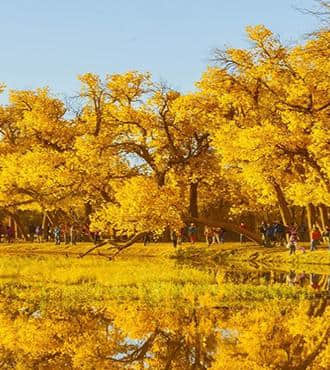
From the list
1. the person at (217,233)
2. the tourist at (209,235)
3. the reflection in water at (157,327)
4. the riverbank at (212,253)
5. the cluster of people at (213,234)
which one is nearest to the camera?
the reflection in water at (157,327)

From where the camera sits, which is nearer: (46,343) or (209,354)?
(209,354)

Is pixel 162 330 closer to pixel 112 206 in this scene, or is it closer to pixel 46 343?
pixel 46 343

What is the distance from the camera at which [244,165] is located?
4475cm

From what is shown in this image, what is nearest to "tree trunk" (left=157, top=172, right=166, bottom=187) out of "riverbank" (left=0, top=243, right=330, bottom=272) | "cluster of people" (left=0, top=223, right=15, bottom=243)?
"riverbank" (left=0, top=243, right=330, bottom=272)

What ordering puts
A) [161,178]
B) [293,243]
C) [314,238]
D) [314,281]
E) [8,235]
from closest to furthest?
[314,281] → [293,243] → [314,238] → [161,178] → [8,235]

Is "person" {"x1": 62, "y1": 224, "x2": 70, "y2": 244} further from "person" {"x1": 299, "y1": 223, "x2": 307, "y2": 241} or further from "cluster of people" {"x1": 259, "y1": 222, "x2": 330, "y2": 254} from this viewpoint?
"person" {"x1": 299, "y1": 223, "x2": 307, "y2": 241}

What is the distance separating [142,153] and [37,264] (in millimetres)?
17132

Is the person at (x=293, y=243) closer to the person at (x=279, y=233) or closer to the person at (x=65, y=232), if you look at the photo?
the person at (x=279, y=233)

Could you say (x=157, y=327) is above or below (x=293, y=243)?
below

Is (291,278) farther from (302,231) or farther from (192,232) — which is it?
(302,231)

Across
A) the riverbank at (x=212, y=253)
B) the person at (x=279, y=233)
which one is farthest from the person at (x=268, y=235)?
the riverbank at (x=212, y=253)

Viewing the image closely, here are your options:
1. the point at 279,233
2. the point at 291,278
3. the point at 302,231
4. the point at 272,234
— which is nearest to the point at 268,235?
the point at 272,234

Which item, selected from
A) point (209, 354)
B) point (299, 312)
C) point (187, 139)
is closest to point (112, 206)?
point (187, 139)

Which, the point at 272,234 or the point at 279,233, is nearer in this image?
the point at 272,234
